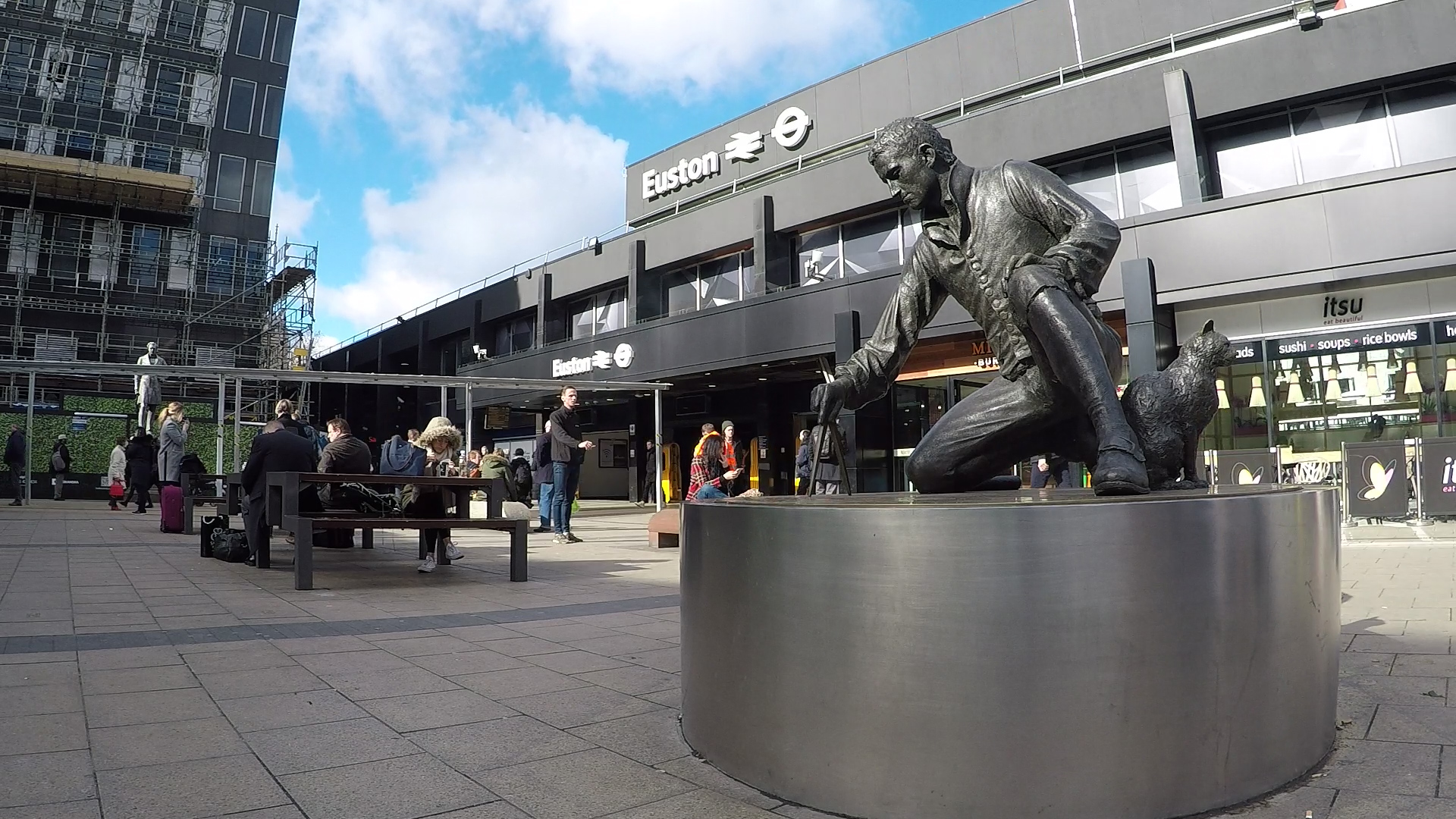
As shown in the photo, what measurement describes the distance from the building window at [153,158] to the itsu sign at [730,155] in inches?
781

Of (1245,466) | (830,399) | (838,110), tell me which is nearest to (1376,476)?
(1245,466)

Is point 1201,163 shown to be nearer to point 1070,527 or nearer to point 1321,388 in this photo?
point 1321,388

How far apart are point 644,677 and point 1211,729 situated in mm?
2297

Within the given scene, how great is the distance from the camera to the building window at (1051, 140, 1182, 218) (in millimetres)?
15703

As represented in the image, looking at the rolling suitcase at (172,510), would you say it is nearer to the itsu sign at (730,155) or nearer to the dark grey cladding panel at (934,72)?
the itsu sign at (730,155)

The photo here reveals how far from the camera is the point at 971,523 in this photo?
7.07ft

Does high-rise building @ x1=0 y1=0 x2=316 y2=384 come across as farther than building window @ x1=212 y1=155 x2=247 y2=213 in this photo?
No

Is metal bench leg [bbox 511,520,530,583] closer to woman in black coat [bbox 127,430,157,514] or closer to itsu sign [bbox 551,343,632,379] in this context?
woman in black coat [bbox 127,430,157,514]

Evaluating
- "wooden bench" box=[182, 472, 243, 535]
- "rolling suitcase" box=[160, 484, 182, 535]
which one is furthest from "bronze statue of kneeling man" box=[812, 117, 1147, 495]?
"rolling suitcase" box=[160, 484, 182, 535]

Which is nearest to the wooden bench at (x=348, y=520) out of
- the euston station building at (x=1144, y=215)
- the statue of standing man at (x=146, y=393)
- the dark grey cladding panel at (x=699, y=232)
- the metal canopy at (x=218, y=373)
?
the euston station building at (x=1144, y=215)

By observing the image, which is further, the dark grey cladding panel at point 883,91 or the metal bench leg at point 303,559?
the dark grey cladding panel at point 883,91

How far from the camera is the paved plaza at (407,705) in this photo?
2.33 m

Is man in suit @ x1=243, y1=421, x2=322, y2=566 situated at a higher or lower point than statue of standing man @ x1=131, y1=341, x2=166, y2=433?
lower

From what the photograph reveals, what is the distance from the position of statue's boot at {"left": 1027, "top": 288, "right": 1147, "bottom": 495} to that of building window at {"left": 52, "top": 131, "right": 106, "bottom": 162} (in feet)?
127
